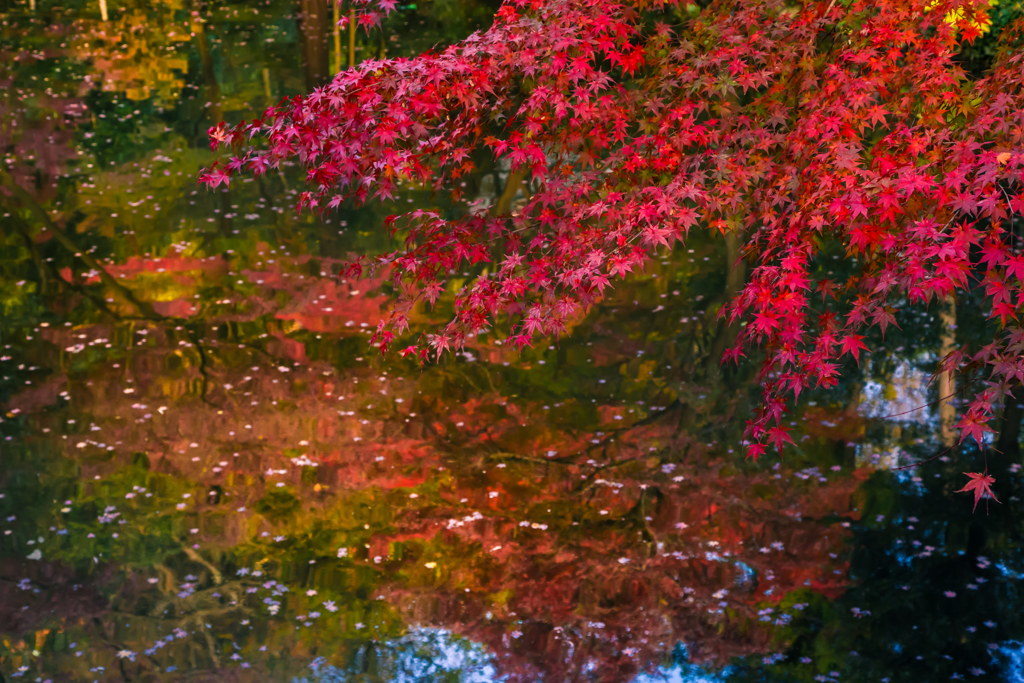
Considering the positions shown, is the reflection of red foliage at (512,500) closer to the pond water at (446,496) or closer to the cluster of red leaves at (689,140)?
the pond water at (446,496)

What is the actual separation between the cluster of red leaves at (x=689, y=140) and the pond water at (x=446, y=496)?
1.69 m

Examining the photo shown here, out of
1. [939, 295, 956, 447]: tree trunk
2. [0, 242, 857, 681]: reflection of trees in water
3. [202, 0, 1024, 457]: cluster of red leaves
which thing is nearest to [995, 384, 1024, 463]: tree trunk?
[939, 295, 956, 447]: tree trunk

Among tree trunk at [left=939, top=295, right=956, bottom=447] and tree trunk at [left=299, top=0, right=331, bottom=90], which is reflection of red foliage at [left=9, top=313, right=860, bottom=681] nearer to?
tree trunk at [left=939, top=295, right=956, bottom=447]

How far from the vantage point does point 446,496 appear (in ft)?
22.5

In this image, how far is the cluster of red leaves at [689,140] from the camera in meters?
4.10

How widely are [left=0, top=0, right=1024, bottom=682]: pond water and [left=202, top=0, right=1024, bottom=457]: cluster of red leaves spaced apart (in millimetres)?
1688

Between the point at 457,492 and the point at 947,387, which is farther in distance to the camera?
the point at 947,387

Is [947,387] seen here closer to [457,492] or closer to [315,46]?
[457,492]

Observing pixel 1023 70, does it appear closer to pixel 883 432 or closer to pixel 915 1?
pixel 915 1

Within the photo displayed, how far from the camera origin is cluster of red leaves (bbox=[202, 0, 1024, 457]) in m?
4.10

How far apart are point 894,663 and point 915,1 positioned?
146 inches

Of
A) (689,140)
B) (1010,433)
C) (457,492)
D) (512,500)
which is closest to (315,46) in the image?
Result: (457,492)

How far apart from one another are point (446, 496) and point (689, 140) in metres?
3.25

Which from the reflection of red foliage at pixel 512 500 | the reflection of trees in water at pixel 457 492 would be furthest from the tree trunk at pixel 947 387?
the reflection of trees in water at pixel 457 492
